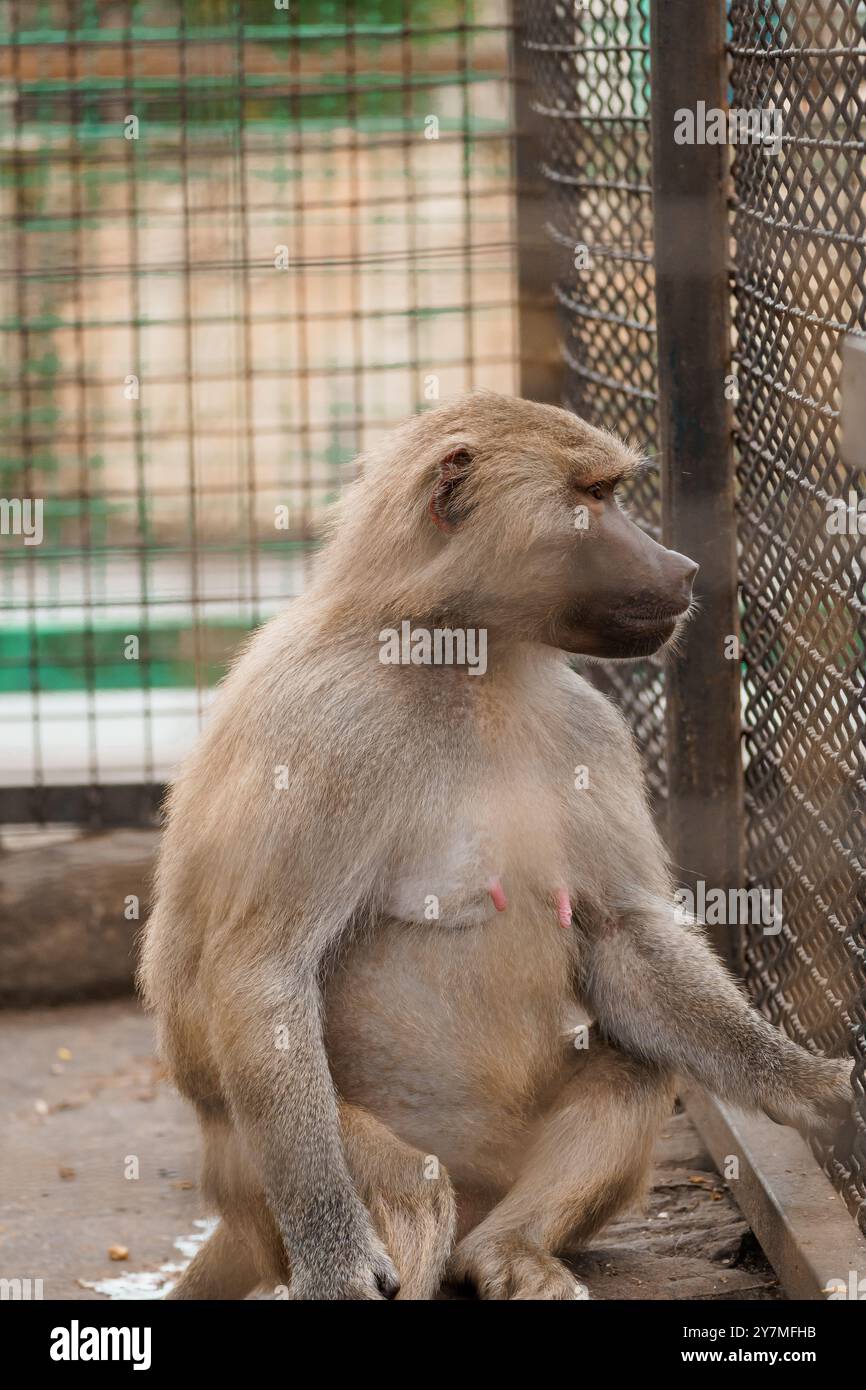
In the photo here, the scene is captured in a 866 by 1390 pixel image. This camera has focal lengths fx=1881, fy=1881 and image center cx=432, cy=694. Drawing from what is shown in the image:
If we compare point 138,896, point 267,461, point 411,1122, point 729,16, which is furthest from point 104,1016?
point 729,16

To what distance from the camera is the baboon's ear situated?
9.04ft

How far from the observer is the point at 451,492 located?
9.09ft

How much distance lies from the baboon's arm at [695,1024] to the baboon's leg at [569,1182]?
0.08m

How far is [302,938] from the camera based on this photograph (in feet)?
8.85

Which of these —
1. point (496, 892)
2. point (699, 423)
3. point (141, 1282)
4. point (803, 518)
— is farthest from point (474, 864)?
point (141, 1282)

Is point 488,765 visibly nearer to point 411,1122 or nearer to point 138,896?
point 411,1122

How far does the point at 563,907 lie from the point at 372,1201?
51cm

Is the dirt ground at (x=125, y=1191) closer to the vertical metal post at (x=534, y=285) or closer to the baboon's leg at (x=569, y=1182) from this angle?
the baboon's leg at (x=569, y=1182)

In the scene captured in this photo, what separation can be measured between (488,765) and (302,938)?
0.37 metres

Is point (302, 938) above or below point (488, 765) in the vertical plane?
below

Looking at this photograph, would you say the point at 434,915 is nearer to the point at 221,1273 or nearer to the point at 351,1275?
the point at 351,1275

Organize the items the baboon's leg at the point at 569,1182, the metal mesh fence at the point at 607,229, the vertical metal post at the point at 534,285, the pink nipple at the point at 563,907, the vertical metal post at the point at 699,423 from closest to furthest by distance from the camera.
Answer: the baboon's leg at the point at 569,1182 < the pink nipple at the point at 563,907 < the vertical metal post at the point at 699,423 < the metal mesh fence at the point at 607,229 < the vertical metal post at the point at 534,285

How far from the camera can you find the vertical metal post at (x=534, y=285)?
459 centimetres

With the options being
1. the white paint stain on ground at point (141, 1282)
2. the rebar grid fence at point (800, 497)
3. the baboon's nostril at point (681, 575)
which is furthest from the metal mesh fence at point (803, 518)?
the white paint stain on ground at point (141, 1282)
